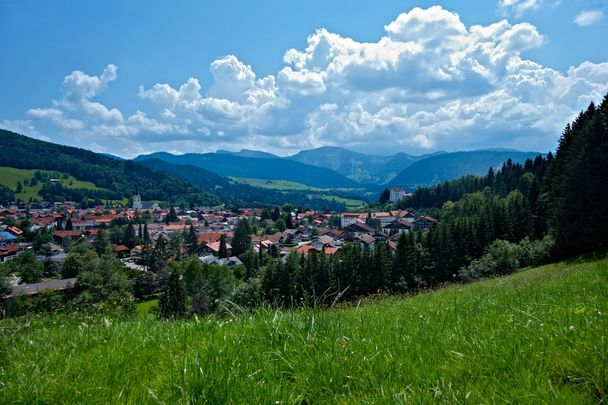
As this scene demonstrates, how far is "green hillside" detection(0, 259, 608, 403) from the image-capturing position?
250cm

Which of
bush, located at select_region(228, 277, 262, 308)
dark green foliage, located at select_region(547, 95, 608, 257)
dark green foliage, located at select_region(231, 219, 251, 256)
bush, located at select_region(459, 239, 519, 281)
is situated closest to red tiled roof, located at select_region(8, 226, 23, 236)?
dark green foliage, located at select_region(231, 219, 251, 256)

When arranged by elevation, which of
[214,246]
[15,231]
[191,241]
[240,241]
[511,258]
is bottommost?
[214,246]

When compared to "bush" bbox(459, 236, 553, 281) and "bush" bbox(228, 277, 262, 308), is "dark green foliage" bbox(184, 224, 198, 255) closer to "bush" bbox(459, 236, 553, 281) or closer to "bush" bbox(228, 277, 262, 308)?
"bush" bbox(459, 236, 553, 281)

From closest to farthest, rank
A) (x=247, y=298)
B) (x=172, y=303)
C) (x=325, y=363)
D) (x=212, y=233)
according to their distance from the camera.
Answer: (x=325, y=363) < (x=247, y=298) < (x=172, y=303) < (x=212, y=233)

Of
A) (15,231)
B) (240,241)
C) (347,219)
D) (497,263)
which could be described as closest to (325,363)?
(497,263)

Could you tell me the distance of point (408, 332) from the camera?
401cm

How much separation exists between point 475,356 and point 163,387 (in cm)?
220

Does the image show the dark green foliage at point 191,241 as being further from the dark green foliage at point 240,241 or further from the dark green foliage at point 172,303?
the dark green foliage at point 172,303

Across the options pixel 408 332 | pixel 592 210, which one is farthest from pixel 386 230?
pixel 408 332

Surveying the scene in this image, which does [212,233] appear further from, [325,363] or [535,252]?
[325,363]

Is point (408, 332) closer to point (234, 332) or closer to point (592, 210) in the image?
point (234, 332)

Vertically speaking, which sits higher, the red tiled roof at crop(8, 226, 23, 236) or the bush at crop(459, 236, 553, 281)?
the bush at crop(459, 236, 553, 281)

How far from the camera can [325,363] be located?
2.96m

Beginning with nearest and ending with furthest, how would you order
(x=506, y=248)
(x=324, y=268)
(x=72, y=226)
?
1. (x=506, y=248)
2. (x=324, y=268)
3. (x=72, y=226)
